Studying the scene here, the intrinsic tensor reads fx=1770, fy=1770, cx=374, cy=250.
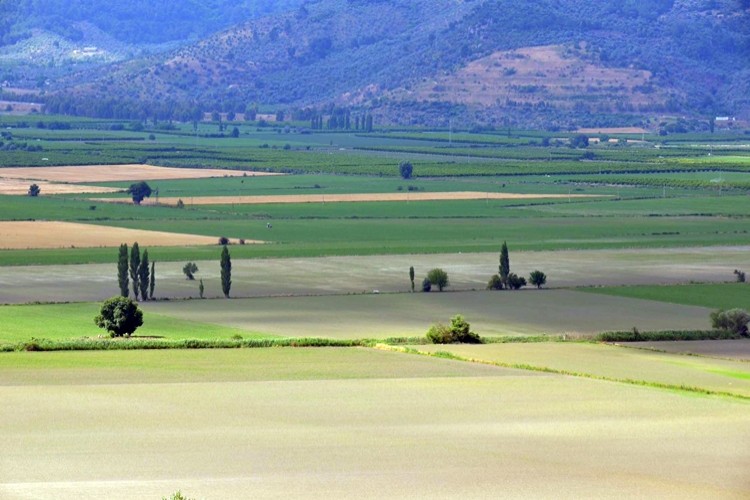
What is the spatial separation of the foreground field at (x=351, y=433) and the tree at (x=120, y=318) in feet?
33.1

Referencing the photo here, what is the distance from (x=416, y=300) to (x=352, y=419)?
34251mm

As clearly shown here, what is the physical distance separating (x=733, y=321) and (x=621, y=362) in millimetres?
11948

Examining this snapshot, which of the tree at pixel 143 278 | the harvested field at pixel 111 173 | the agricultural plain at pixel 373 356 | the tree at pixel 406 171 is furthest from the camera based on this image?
the tree at pixel 406 171

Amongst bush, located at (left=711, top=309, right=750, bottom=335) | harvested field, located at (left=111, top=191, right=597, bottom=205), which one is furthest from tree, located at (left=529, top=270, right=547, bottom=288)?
harvested field, located at (left=111, top=191, right=597, bottom=205)

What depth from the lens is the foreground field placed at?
115 ft

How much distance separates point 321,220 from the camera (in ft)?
399

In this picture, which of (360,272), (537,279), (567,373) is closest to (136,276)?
(360,272)

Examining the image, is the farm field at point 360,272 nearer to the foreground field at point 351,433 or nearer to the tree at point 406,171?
the foreground field at point 351,433

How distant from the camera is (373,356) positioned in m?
54.1

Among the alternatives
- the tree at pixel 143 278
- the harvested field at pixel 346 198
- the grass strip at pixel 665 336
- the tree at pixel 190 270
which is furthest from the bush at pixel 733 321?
the harvested field at pixel 346 198

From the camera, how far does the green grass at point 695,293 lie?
76.1m

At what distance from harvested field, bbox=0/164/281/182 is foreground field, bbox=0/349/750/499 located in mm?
110750

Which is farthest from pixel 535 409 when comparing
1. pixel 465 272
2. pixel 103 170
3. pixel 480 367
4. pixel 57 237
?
pixel 103 170

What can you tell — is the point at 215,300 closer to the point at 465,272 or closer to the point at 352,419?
the point at 465,272
